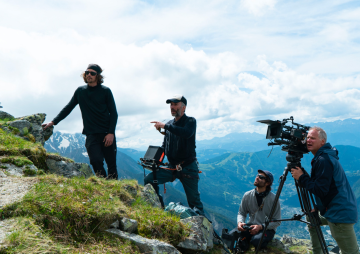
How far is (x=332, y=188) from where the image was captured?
516 cm

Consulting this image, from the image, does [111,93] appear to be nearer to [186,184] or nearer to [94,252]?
[186,184]

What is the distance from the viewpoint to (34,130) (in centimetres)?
965

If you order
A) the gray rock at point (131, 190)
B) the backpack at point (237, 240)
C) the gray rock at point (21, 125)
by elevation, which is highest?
the gray rock at point (21, 125)

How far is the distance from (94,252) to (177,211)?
2770 millimetres

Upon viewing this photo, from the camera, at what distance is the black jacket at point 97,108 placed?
23.1 feet

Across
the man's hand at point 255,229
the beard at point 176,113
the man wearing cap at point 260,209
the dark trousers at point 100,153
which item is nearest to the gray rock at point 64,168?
the dark trousers at point 100,153

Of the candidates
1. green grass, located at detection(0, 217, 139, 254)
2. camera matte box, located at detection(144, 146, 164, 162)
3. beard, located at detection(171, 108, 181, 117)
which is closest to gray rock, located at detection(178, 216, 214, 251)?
green grass, located at detection(0, 217, 139, 254)

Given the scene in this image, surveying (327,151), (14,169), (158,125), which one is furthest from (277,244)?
(14,169)

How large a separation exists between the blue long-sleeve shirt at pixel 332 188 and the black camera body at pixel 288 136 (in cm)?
61

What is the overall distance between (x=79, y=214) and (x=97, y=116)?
3.80 metres

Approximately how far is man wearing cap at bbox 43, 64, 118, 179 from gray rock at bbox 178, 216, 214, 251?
10.8ft

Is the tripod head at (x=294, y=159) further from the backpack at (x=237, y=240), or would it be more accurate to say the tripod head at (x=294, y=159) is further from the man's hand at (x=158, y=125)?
the man's hand at (x=158, y=125)

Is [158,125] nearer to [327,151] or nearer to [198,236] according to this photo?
[198,236]

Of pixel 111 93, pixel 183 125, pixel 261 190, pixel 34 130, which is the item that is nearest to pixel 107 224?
pixel 183 125
